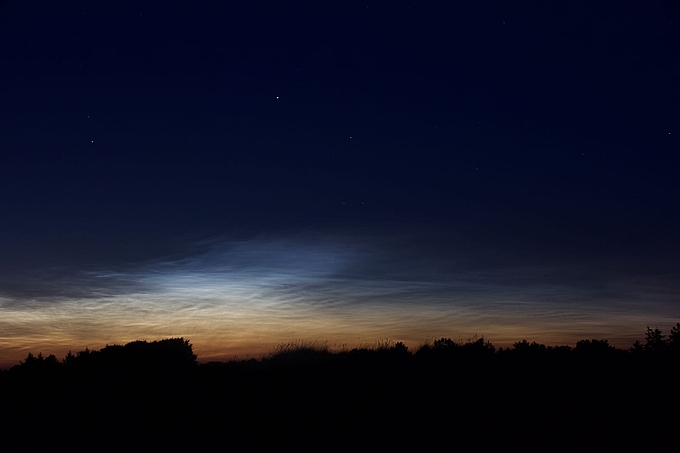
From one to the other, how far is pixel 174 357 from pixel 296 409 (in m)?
5.86

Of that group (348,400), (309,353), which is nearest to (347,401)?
(348,400)

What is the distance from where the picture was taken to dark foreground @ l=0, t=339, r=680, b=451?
1055cm

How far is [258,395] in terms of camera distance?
1264 centimetres

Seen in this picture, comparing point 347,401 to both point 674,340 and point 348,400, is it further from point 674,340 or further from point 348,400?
point 674,340

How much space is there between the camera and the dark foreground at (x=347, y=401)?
10555 millimetres

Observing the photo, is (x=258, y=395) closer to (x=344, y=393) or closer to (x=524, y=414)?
(x=344, y=393)

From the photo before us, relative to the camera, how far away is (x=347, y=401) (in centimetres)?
1220

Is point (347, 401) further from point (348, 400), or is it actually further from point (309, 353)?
point (309, 353)

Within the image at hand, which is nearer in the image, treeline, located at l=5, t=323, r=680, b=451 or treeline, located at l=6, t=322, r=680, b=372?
treeline, located at l=5, t=323, r=680, b=451

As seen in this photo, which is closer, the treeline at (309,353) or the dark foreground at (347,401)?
the dark foreground at (347,401)

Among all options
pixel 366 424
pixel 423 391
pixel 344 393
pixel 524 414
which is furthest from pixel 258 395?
pixel 524 414

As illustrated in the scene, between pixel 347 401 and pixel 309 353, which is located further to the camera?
pixel 309 353

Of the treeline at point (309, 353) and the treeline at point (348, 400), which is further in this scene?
the treeline at point (309, 353)

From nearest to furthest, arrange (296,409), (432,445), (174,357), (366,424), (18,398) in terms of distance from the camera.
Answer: (432,445)
(366,424)
(296,409)
(18,398)
(174,357)
